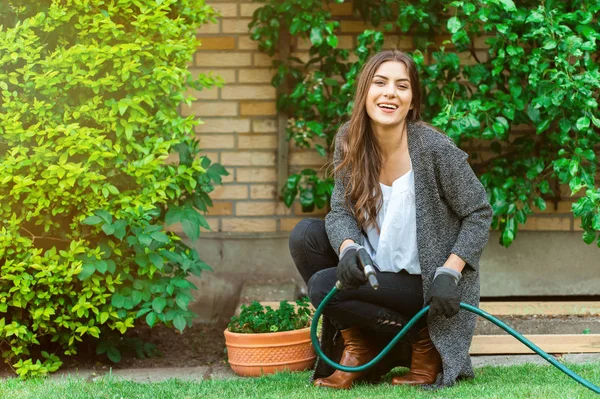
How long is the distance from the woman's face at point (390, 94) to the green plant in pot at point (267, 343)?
97cm

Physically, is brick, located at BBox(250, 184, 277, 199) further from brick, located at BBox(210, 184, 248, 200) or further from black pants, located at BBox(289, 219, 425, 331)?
black pants, located at BBox(289, 219, 425, 331)

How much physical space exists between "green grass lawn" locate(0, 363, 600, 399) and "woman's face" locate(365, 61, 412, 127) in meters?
0.99

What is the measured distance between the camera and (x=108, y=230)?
3.20m

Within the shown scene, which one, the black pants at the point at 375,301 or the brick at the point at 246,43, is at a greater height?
the brick at the point at 246,43

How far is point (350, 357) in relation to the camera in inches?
117

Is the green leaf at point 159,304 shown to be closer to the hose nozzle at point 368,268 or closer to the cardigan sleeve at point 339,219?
the cardigan sleeve at point 339,219

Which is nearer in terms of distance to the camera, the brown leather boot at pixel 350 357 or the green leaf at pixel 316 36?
the brown leather boot at pixel 350 357

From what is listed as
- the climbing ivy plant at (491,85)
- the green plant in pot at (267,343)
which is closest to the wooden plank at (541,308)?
the climbing ivy plant at (491,85)

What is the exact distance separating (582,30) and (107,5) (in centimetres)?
212

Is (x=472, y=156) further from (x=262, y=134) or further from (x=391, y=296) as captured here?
(x=391, y=296)

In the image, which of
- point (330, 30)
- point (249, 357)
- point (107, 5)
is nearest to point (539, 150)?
point (330, 30)

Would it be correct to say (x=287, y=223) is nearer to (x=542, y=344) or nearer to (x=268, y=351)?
(x=268, y=351)

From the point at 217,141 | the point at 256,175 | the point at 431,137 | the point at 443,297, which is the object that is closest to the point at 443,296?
the point at 443,297

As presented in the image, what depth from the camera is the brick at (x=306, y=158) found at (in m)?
4.50
